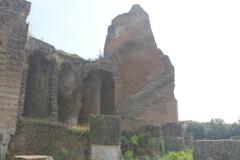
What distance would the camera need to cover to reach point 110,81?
20.3 m

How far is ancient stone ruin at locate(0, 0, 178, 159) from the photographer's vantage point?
16250 mm

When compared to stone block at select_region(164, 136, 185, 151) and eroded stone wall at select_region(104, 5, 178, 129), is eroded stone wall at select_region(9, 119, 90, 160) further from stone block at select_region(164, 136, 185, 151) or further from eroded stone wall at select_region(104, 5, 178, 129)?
eroded stone wall at select_region(104, 5, 178, 129)

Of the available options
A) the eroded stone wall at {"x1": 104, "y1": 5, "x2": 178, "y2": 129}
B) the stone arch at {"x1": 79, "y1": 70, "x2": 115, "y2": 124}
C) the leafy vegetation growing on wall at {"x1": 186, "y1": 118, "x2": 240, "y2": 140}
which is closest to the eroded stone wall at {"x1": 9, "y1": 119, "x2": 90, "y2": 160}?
the eroded stone wall at {"x1": 104, "y1": 5, "x2": 178, "y2": 129}

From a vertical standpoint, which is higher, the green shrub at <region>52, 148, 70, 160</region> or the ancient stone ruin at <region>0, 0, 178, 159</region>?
the ancient stone ruin at <region>0, 0, 178, 159</region>

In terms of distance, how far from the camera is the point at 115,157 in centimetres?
775

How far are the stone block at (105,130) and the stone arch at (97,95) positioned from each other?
11172 millimetres

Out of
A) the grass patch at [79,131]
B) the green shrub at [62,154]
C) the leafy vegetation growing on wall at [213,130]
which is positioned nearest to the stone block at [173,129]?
the grass patch at [79,131]

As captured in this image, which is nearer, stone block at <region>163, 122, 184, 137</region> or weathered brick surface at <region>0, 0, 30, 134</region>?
weathered brick surface at <region>0, 0, 30, 134</region>

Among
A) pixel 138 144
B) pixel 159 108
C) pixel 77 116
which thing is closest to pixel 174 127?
pixel 159 108

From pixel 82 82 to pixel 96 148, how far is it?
11194 millimetres

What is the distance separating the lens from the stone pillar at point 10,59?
30.8 ft

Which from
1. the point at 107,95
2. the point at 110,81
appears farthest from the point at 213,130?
the point at 110,81

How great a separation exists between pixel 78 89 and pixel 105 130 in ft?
35.3

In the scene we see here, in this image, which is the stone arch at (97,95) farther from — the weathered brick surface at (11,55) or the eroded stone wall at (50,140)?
the weathered brick surface at (11,55)
